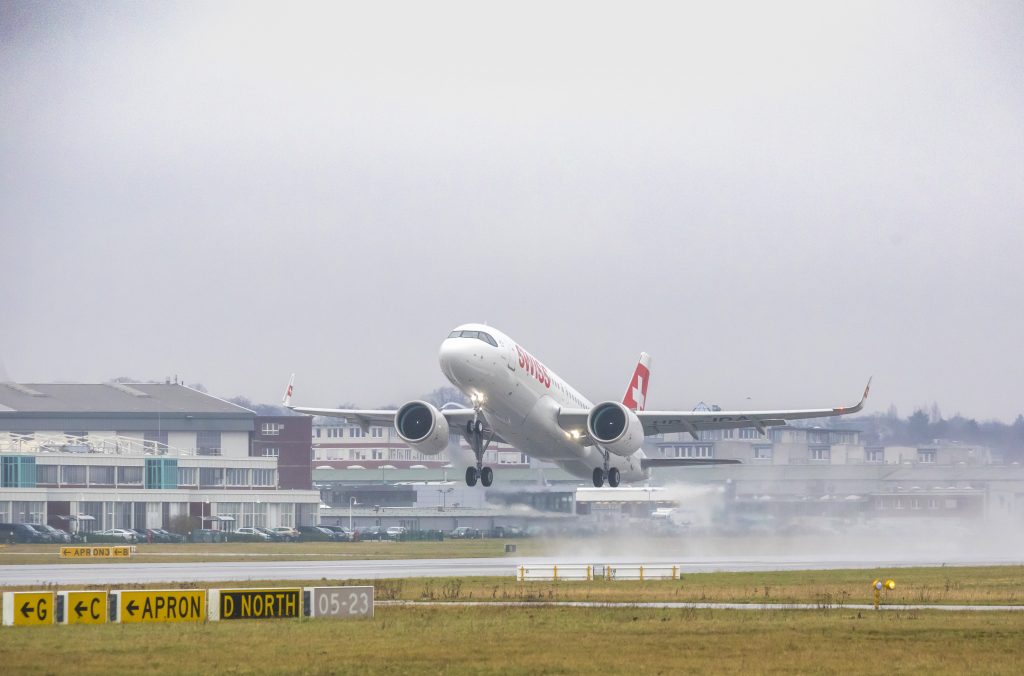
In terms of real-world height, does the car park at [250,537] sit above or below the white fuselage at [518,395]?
below

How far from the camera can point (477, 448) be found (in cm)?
6153

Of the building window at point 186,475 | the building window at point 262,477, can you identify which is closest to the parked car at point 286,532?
the building window at point 262,477

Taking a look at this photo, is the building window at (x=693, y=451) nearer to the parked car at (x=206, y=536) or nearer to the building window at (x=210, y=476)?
the building window at (x=210, y=476)

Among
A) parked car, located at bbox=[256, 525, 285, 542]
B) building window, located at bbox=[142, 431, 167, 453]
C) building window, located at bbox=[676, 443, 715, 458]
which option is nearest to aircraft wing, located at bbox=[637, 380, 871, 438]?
parked car, located at bbox=[256, 525, 285, 542]

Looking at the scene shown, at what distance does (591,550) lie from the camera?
259 ft

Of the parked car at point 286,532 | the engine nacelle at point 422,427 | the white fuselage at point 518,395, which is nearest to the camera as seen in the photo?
the white fuselage at point 518,395

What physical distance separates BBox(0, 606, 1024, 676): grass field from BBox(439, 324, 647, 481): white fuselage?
15.1 m

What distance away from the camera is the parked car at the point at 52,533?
100375mm

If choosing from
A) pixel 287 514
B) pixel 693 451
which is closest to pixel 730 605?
pixel 287 514

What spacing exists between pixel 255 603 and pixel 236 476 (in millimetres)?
95394

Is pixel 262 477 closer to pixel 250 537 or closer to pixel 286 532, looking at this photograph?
pixel 286 532

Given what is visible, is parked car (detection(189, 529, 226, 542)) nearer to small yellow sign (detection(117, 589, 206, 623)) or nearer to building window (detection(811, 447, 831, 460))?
building window (detection(811, 447, 831, 460))

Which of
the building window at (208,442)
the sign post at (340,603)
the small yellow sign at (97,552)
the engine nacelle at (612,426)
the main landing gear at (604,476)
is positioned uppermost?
the building window at (208,442)

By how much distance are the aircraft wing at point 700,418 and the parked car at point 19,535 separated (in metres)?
50.2
